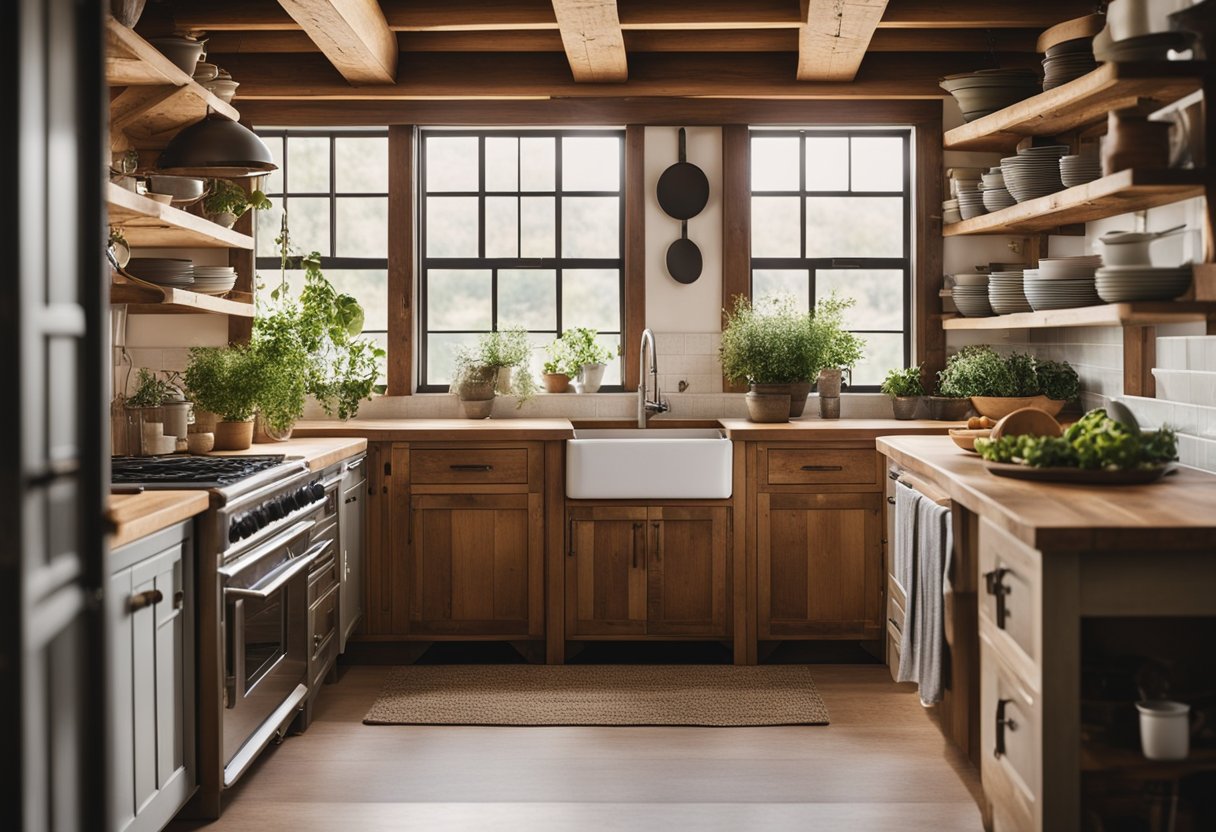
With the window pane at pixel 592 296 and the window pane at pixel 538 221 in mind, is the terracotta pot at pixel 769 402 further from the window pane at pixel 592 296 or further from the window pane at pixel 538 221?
the window pane at pixel 538 221

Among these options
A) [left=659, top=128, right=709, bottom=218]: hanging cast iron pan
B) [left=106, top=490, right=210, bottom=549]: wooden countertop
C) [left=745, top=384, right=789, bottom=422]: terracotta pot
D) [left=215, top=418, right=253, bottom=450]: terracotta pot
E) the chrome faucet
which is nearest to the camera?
[left=106, top=490, right=210, bottom=549]: wooden countertop

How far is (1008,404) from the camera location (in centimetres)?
480

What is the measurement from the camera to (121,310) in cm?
475

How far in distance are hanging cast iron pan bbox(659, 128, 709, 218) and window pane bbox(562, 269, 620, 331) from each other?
42cm

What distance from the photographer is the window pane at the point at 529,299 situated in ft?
18.2

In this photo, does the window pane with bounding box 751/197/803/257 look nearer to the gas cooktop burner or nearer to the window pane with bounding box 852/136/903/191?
the window pane with bounding box 852/136/903/191

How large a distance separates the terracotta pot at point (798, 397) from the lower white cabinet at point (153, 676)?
2.94m

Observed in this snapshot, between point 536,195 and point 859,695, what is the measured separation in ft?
9.15

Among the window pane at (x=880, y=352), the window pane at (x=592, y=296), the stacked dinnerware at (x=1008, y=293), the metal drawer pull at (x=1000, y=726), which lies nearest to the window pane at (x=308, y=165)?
the window pane at (x=592, y=296)

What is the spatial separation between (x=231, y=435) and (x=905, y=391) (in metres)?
2.98

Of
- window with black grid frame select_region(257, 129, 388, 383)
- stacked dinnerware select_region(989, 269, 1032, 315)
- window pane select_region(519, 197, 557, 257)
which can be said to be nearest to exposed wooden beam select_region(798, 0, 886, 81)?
stacked dinnerware select_region(989, 269, 1032, 315)

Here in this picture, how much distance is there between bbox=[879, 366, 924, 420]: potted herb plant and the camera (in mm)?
5242

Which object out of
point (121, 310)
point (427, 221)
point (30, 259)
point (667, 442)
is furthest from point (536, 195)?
point (30, 259)

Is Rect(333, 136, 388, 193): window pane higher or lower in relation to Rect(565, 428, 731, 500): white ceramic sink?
higher
